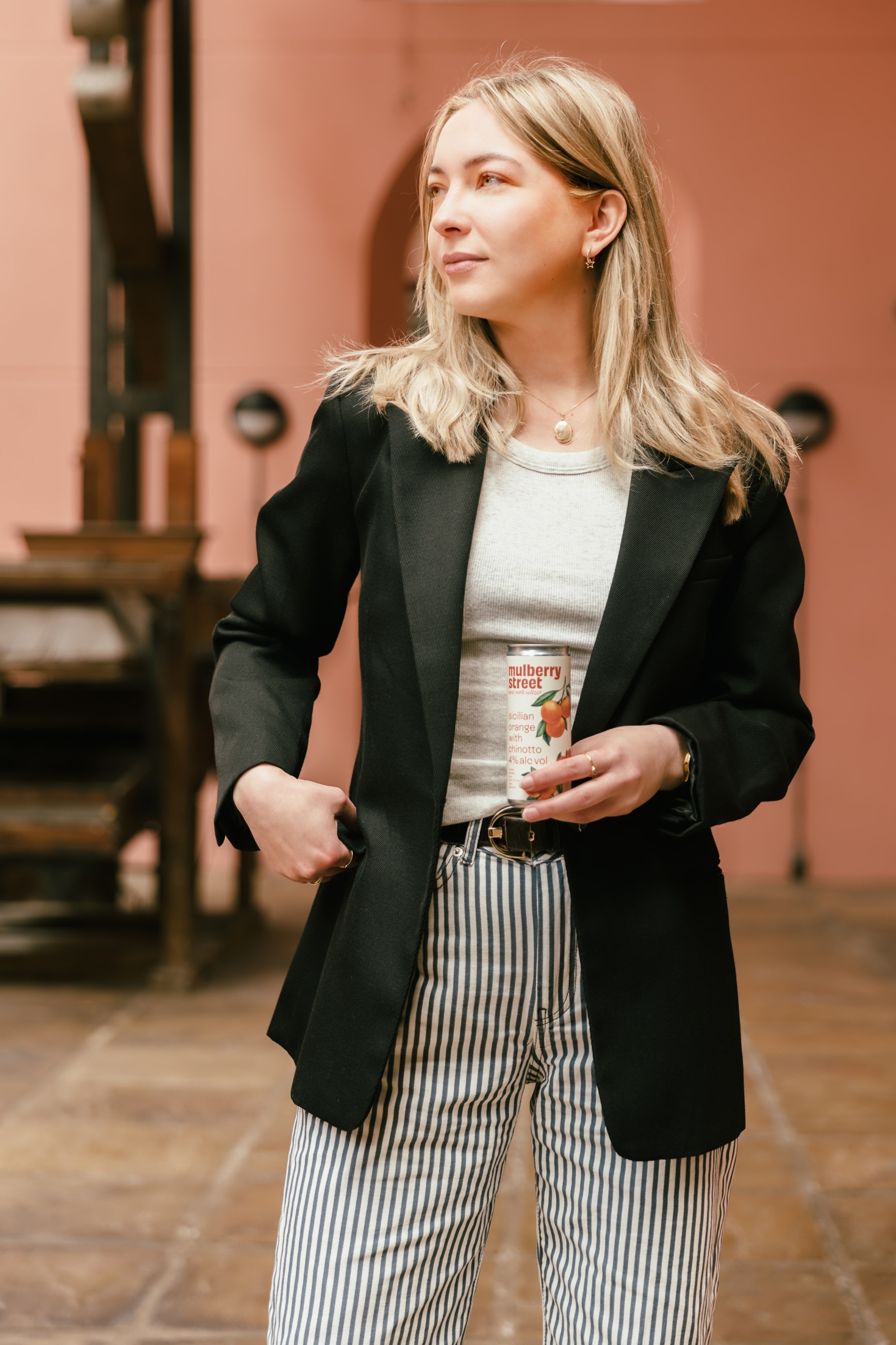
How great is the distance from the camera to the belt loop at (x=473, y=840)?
1.28m

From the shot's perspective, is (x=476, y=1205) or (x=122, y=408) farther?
(x=122, y=408)

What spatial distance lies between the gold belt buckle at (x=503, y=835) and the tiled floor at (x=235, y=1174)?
1.46 m

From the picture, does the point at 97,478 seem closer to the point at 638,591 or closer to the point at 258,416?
the point at 258,416

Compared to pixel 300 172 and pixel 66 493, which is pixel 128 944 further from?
pixel 300 172

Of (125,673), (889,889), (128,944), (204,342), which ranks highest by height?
(204,342)

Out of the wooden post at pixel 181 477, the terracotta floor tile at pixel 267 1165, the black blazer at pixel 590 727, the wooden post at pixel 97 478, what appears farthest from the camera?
the wooden post at pixel 97 478

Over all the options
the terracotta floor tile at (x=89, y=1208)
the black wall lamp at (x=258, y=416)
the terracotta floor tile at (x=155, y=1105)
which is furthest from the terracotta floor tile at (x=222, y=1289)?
the black wall lamp at (x=258, y=416)

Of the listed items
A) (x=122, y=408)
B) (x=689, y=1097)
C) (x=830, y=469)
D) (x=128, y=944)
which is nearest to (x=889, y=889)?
(x=830, y=469)

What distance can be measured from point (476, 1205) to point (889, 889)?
5806 millimetres

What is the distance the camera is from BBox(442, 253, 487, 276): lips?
130 cm

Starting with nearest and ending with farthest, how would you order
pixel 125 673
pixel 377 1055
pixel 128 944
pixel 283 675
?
pixel 377 1055
pixel 283 675
pixel 125 673
pixel 128 944

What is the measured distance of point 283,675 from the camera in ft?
4.47

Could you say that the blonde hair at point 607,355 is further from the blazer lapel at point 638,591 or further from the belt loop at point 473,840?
the belt loop at point 473,840

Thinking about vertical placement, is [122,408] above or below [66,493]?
above
